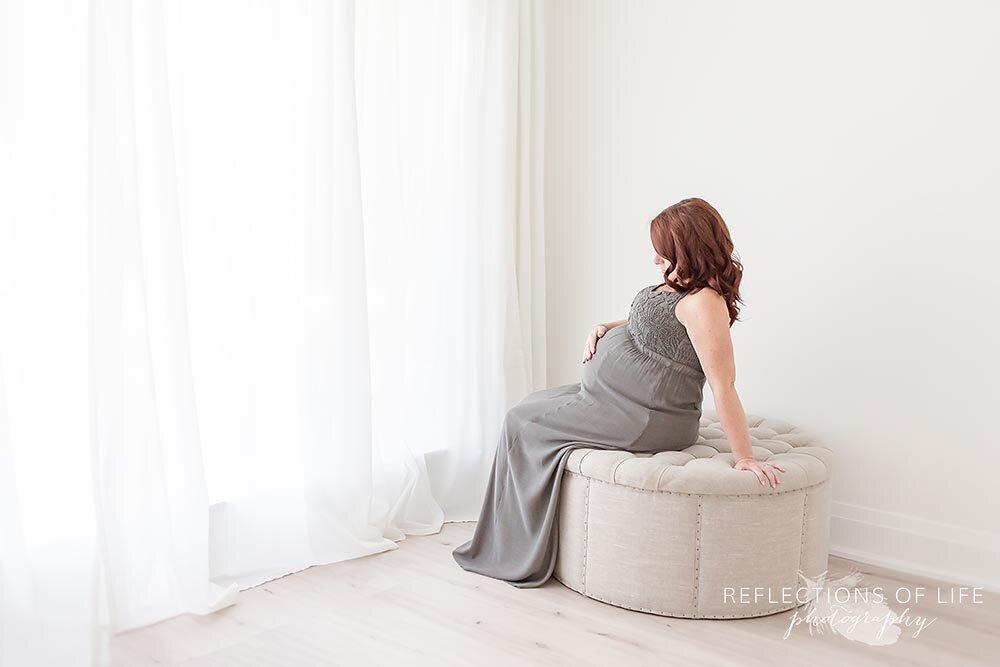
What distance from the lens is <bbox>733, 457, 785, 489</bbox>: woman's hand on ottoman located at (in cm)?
264

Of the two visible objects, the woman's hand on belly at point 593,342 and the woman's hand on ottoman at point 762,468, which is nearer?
the woman's hand on ottoman at point 762,468

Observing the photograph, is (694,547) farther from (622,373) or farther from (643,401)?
(622,373)

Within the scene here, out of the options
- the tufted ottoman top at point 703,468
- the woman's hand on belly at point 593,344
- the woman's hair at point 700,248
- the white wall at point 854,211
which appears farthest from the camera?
the woman's hand on belly at point 593,344

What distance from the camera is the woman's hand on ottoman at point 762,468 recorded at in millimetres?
2637

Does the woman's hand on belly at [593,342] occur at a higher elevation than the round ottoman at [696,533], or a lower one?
higher

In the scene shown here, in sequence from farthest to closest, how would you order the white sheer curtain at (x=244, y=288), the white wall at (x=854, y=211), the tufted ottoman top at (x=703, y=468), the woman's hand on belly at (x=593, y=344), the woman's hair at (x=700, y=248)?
the woman's hand on belly at (x=593, y=344) < the white wall at (x=854, y=211) < the woman's hair at (x=700, y=248) < the tufted ottoman top at (x=703, y=468) < the white sheer curtain at (x=244, y=288)

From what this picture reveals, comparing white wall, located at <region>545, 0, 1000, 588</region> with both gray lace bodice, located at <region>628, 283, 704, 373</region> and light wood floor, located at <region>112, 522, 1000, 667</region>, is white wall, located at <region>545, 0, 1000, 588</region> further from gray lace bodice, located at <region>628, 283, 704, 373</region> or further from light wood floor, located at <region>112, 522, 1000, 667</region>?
gray lace bodice, located at <region>628, 283, 704, 373</region>

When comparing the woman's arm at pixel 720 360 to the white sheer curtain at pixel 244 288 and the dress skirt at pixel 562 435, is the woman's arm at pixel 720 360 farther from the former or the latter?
the white sheer curtain at pixel 244 288

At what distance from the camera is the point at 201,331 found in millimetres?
2945

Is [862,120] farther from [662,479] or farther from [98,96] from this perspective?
[98,96]

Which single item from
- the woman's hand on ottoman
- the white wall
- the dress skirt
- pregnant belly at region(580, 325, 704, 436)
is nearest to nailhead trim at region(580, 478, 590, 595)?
the dress skirt

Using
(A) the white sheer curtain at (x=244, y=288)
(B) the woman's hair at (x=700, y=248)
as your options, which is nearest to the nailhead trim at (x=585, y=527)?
(B) the woman's hair at (x=700, y=248)

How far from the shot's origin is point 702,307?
2.73m

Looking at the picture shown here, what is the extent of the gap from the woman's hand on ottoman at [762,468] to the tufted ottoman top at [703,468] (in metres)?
0.01
